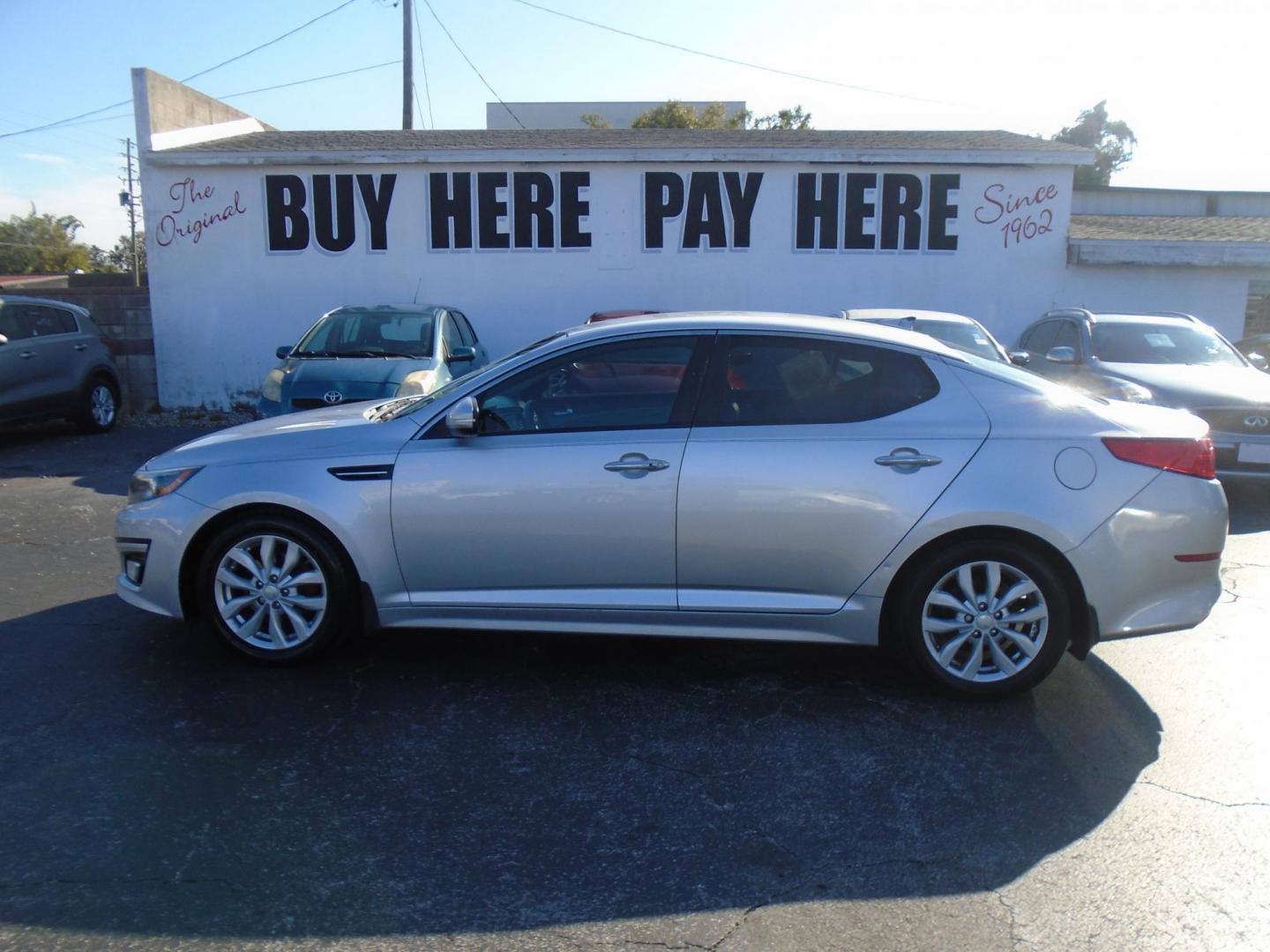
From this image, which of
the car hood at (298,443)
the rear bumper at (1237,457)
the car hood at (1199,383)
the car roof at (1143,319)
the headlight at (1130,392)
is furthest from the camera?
the car roof at (1143,319)

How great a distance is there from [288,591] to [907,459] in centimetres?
277

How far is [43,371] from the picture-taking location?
37.0 ft

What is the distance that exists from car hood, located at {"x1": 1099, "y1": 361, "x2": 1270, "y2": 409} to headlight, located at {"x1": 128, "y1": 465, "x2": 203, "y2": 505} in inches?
296

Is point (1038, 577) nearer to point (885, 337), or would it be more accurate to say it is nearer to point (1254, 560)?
point (885, 337)

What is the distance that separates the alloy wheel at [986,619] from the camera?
4305 millimetres

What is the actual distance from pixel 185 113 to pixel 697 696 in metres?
14.2

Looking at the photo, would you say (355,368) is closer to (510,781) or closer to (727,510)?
(727,510)

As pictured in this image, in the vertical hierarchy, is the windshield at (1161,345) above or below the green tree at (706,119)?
below

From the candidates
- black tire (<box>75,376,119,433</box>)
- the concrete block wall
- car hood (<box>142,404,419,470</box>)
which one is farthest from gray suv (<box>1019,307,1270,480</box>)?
the concrete block wall

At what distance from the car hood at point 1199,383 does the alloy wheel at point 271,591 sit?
7.11 metres

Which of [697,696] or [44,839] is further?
[697,696]

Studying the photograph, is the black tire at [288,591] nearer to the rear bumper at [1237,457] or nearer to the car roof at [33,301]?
the rear bumper at [1237,457]

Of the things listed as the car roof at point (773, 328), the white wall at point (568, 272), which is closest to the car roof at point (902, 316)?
the white wall at point (568, 272)

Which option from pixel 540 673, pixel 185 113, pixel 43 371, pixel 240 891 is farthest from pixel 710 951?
pixel 185 113
